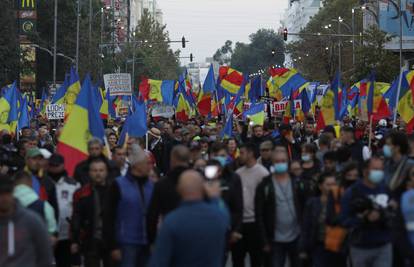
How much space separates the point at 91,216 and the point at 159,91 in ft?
90.3

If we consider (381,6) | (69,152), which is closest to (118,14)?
(381,6)

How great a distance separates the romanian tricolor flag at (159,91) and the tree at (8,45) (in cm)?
1981

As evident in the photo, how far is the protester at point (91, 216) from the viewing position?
1050cm

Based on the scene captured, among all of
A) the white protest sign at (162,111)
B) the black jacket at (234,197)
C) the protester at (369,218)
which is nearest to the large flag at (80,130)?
the black jacket at (234,197)

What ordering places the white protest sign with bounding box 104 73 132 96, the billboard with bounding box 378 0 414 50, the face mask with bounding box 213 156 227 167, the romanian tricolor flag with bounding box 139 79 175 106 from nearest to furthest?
the face mask with bounding box 213 156 227 167
the white protest sign with bounding box 104 73 132 96
the romanian tricolor flag with bounding box 139 79 175 106
the billboard with bounding box 378 0 414 50

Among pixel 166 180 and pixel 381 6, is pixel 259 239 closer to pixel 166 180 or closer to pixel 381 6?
pixel 166 180

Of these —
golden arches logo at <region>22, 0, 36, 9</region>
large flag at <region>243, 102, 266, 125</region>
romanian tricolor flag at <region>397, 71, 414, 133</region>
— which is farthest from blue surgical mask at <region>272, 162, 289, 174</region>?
golden arches logo at <region>22, 0, 36, 9</region>

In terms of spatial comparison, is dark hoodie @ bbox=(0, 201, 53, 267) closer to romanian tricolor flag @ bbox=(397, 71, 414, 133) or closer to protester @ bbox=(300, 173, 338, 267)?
protester @ bbox=(300, 173, 338, 267)

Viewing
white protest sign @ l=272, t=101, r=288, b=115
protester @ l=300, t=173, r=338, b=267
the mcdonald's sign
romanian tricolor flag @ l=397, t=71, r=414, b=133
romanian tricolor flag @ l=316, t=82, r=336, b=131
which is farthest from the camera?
the mcdonald's sign

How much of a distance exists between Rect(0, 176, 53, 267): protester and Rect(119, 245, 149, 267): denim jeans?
207 cm

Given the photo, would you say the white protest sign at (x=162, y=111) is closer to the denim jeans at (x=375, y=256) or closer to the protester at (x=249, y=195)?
the protester at (x=249, y=195)

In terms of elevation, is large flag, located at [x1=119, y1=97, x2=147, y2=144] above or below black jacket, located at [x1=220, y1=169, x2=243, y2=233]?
above

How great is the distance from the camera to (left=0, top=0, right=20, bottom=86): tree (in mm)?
57250

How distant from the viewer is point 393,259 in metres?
10.2
